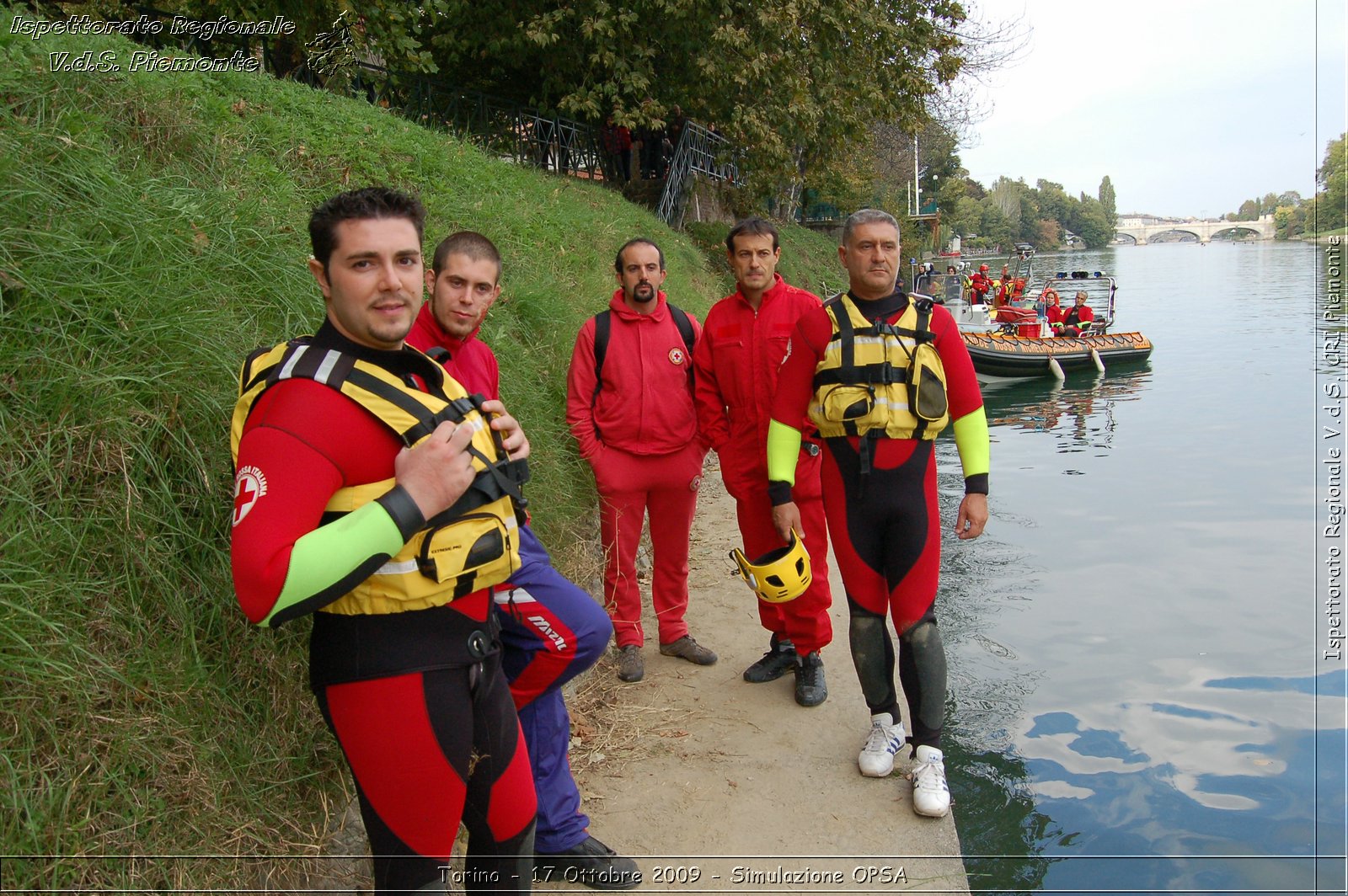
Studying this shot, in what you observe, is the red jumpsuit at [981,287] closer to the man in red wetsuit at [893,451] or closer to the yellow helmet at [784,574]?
the man in red wetsuit at [893,451]

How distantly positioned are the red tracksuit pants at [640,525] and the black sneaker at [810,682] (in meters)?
0.82

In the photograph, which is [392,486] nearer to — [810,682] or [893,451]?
[893,451]

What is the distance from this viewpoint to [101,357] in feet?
9.76

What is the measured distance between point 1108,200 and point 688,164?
14859 cm

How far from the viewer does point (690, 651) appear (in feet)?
16.8

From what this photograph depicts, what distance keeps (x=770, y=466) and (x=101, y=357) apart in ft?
8.70

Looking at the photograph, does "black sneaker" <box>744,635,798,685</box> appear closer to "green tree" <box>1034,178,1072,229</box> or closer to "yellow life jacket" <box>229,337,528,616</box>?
"yellow life jacket" <box>229,337,528,616</box>

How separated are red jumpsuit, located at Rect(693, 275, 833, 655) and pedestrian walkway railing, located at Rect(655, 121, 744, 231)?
522 inches

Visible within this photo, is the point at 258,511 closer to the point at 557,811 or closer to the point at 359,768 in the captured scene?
the point at 359,768

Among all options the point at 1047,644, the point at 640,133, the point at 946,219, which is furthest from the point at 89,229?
the point at 946,219

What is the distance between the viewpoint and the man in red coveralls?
462 centimetres

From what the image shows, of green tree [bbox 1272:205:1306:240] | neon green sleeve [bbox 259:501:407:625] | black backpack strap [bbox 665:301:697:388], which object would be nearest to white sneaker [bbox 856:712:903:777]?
black backpack strap [bbox 665:301:697:388]

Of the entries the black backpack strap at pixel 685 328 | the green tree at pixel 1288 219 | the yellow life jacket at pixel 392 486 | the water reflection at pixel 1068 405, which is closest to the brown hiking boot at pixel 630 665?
the black backpack strap at pixel 685 328

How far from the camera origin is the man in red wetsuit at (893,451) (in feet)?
11.8
